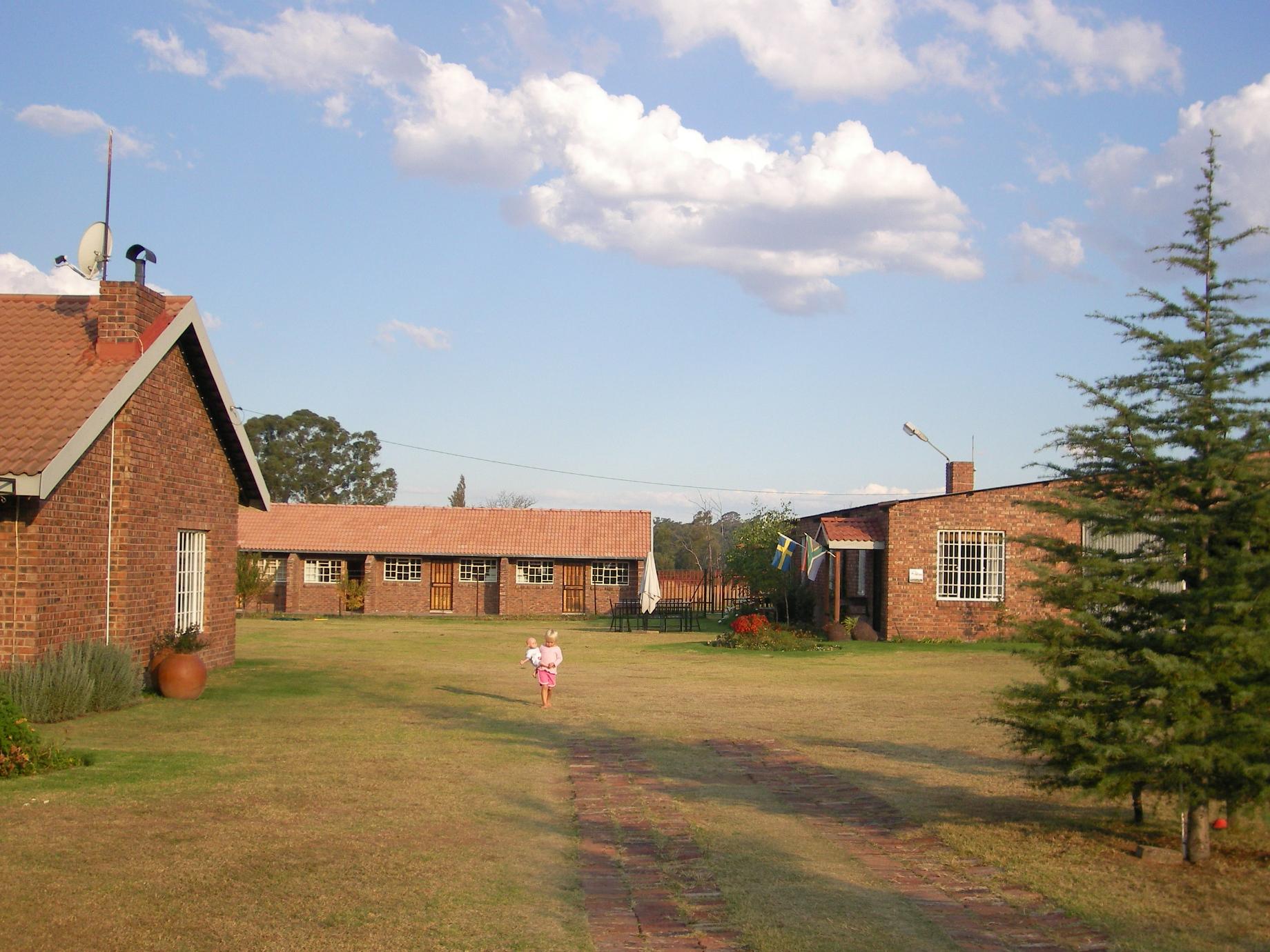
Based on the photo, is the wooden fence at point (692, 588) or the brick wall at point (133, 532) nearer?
the brick wall at point (133, 532)

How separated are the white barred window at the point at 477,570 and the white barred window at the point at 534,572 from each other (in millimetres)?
941

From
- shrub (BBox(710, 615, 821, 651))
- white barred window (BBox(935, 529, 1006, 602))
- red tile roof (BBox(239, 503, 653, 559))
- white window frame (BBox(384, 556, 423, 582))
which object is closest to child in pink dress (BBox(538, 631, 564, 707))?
shrub (BBox(710, 615, 821, 651))

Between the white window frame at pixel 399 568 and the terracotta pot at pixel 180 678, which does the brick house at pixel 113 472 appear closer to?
the terracotta pot at pixel 180 678

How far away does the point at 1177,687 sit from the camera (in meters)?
7.25

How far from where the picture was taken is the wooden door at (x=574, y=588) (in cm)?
4125

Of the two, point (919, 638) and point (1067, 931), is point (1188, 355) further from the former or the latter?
point (919, 638)

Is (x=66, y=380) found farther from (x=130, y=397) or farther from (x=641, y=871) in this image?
(x=641, y=871)

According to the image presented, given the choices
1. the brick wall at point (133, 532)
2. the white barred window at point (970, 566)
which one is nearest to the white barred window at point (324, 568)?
the white barred window at point (970, 566)

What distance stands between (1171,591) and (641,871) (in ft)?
13.8

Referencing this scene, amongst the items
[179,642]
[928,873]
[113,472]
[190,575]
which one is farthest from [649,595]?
[928,873]

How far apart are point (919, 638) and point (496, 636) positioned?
11.1 m

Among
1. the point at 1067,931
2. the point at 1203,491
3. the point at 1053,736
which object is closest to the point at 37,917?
the point at 1067,931

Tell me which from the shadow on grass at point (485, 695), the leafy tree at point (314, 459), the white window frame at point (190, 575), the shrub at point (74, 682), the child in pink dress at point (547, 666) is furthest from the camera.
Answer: the leafy tree at point (314, 459)

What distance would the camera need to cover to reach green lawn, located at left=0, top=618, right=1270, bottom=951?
6.07 m
